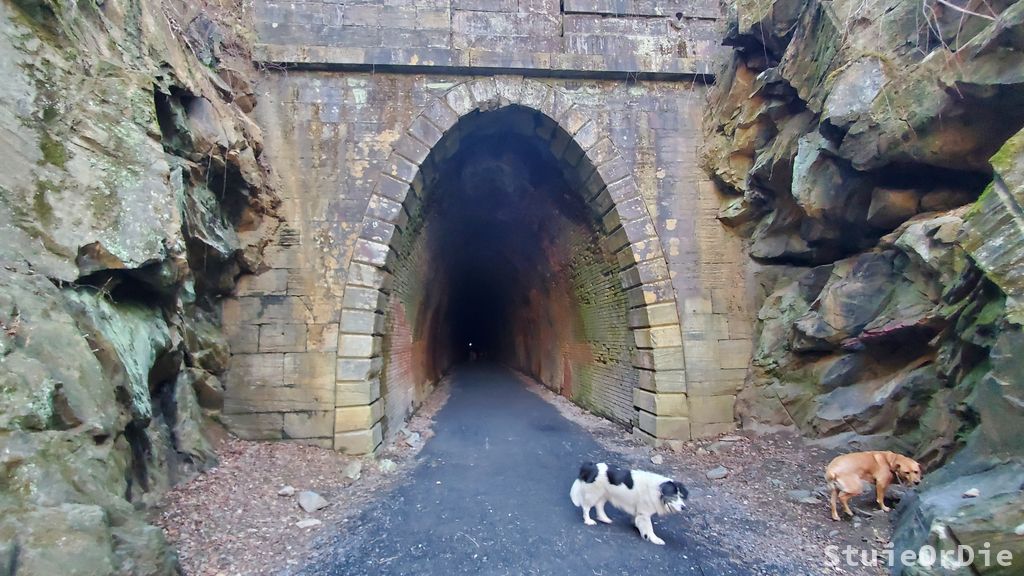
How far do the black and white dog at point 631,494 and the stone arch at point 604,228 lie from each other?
2.94 metres

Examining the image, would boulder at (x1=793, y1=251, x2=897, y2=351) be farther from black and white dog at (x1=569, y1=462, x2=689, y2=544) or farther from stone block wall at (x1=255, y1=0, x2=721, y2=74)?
stone block wall at (x1=255, y1=0, x2=721, y2=74)

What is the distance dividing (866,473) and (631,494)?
2113 millimetres

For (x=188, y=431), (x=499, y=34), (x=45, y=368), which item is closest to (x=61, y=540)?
(x=45, y=368)

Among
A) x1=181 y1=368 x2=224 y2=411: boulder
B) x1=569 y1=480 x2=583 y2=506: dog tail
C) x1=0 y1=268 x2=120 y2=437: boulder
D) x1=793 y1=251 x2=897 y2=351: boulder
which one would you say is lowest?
x1=569 y1=480 x2=583 y2=506: dog tail

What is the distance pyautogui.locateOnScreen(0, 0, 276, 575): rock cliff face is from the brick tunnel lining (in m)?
2.78

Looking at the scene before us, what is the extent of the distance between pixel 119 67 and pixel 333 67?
11.2 ft

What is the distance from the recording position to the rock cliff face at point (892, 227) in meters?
3.54

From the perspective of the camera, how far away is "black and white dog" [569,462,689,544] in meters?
4.21

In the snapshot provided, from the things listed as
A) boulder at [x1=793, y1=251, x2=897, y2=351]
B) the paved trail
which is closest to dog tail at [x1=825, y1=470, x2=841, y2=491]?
the paved trail

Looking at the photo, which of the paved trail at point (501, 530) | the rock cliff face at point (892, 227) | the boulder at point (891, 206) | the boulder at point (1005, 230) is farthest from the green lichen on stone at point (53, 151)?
the boulder at point (891, 206)

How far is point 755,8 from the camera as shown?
6.93 m

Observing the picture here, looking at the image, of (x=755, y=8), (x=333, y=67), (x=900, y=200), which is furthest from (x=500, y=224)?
(x=900, y=200)

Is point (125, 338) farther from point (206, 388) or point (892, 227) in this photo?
point (892, 227)

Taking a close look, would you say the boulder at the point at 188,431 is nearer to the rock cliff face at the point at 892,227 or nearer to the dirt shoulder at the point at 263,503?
the dirt shoulder at the point at 263,503
